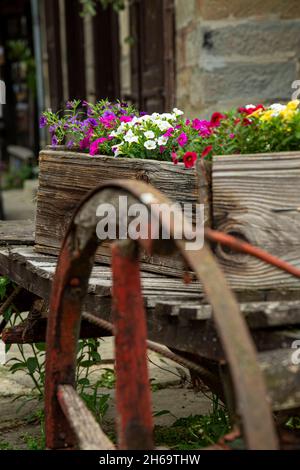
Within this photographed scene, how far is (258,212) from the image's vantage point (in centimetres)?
182

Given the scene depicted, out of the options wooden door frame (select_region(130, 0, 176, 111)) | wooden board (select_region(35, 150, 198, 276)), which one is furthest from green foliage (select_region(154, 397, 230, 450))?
wooden door frame (select_region(130, 0, 176, 111))

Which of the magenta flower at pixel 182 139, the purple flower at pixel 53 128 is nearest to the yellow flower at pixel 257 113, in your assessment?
the magenta flower at pixel 182 139

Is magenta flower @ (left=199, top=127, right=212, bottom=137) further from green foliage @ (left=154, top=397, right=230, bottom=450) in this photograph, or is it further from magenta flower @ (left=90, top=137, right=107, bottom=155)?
green foliage @ (left=154, top=397, right=230, bottom=450)

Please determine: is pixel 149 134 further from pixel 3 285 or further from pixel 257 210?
pixel 3 285

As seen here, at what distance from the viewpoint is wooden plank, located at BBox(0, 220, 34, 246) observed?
2822mm

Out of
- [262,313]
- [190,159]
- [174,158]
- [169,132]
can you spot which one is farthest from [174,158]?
[262,313]

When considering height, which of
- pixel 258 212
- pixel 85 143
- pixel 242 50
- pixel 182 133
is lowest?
pixel 258 212

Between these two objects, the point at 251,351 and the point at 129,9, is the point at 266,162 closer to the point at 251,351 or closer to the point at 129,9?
the point at 251,351

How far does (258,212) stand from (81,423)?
58 centimetres

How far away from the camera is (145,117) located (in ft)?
7.89

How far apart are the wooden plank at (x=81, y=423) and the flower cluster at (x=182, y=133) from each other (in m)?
0.59

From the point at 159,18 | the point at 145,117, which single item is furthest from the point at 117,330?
the point at 159,18

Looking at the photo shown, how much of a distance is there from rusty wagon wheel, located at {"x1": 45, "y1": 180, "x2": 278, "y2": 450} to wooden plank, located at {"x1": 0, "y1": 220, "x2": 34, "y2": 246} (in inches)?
36.8

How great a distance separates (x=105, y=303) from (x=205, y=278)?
2.46 feet
